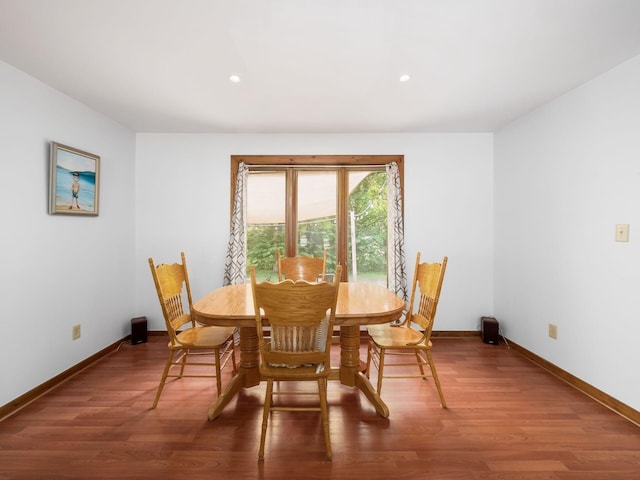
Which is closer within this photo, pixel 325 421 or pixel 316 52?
pixel 325 421

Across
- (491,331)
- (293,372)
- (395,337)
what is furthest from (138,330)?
(491,331)

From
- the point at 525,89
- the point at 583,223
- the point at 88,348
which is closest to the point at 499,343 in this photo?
the point at 583,223

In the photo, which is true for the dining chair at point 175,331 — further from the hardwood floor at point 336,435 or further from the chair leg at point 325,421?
the chair leg at point 325,421

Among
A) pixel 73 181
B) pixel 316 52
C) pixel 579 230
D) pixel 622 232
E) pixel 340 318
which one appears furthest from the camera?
pixel 73 181

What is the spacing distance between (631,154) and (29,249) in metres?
4.38

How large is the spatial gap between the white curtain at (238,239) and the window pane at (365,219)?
A: 4.11 feet

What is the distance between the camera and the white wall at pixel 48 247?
2193mm

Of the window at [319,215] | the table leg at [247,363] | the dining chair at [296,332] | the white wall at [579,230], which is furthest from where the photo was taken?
the window at [319,215]

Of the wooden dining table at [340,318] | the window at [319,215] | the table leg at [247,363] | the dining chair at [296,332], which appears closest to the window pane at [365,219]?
the window at [319,215]

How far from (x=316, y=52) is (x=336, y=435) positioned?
2.43 meters

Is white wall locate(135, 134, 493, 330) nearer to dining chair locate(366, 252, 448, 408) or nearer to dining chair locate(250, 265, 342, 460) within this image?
dining chair locate(366, 252, 448, 408)

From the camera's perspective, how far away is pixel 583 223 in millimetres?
2533

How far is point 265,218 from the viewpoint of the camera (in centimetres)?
383

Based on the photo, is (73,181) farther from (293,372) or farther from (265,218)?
(293,372)
